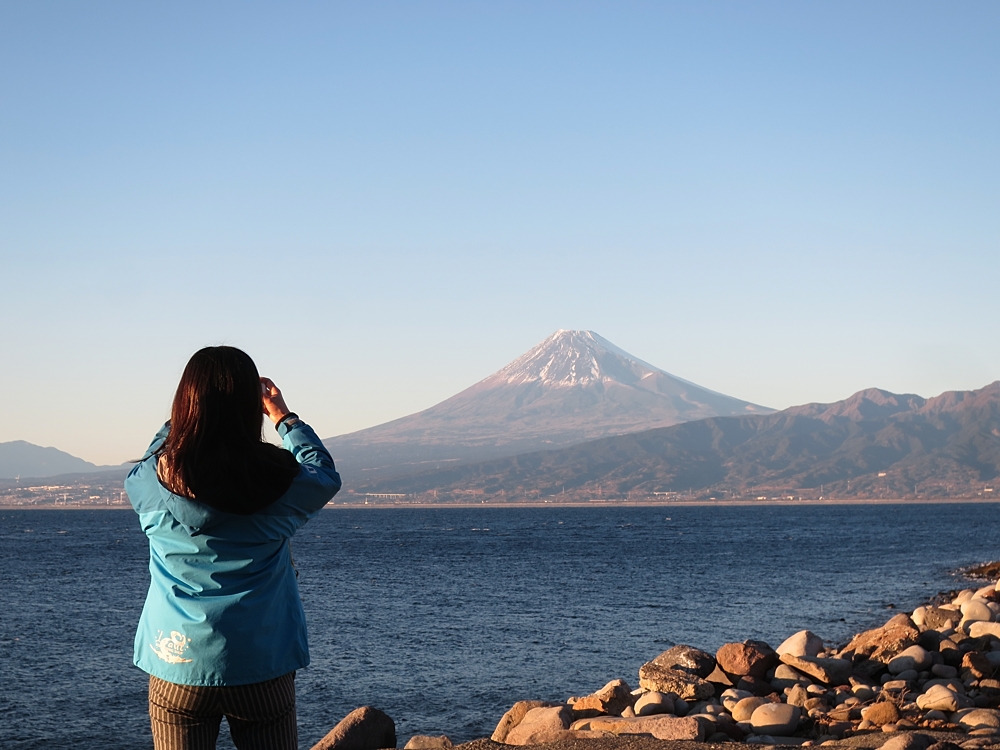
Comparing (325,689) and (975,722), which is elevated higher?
(975,722)

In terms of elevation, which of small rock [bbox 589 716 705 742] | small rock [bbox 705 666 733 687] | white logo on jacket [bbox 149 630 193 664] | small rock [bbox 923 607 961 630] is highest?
white logo on jacket [bbox 149 630 193 664]

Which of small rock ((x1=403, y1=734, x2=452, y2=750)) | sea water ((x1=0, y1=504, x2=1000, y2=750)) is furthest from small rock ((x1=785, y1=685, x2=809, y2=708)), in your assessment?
sea water ((x1=0, y1=504, x2=1000, y2=750))

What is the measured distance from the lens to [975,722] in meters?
9.66

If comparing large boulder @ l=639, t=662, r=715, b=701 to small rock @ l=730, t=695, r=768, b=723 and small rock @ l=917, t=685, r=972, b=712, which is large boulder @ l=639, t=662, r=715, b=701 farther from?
small rock @ l=917, t=685, r=972, b=712

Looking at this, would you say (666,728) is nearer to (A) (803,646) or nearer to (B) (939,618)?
(A) (803,646)

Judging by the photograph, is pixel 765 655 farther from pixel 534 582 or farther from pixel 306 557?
→ pixel 306 557

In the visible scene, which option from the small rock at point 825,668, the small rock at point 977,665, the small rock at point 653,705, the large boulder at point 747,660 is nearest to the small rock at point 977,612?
the small rock at point 977,665

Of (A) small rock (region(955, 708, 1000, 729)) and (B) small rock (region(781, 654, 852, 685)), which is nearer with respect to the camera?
(A) small rock (region(955, 708, 1000, 729))

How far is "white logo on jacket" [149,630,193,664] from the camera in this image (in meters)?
2.94

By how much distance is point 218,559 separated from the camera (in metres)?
2.96

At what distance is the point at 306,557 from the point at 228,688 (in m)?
65.2

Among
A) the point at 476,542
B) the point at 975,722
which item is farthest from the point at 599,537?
the point at 975,722

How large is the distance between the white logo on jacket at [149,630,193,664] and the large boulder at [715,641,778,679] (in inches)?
479

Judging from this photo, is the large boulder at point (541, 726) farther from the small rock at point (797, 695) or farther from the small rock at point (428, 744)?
the small rock at point (797, 695)
